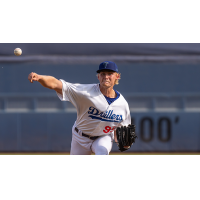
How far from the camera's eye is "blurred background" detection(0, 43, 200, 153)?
5.20 metres

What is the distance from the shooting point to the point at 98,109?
3.22 metres

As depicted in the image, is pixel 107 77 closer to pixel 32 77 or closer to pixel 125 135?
pixel 125 135

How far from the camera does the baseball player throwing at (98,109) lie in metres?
3.17

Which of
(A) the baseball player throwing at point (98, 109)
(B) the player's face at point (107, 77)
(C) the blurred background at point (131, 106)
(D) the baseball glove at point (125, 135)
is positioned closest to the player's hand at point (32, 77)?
(A) the baseball player throwing at point (98, 109)

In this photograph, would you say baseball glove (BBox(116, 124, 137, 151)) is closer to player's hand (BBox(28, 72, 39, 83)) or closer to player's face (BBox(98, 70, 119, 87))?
Answer: player's face (BBox(98, 70, 119, 87))

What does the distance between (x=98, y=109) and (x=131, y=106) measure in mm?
2184

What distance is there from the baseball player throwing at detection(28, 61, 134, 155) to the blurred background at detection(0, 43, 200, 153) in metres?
1.88

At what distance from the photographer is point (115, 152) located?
5359 millimetres

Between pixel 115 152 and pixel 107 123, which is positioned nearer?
pixel 107 123
